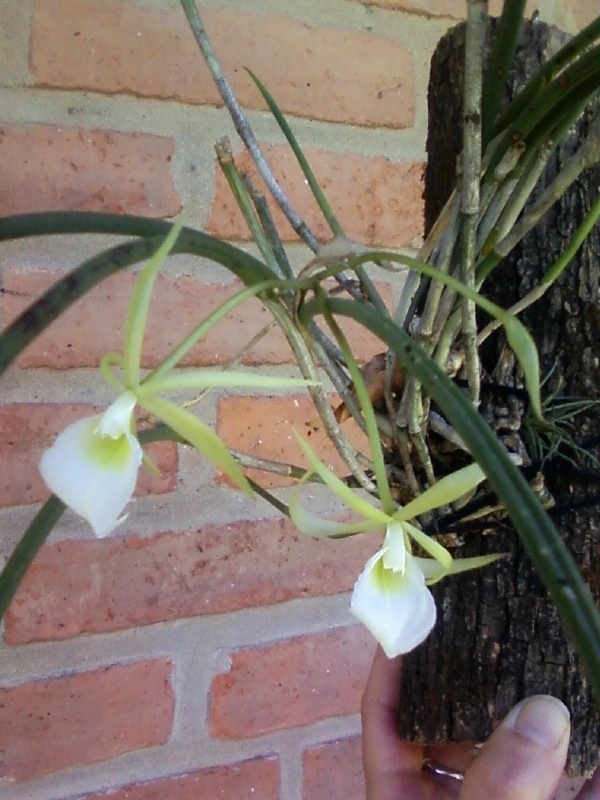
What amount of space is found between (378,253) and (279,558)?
0.36 m

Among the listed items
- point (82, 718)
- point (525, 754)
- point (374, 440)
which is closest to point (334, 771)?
point (82, 718)

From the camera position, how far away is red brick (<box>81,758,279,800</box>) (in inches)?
19.5

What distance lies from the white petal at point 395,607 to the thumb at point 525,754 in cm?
10

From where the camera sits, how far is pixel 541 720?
0.89ft

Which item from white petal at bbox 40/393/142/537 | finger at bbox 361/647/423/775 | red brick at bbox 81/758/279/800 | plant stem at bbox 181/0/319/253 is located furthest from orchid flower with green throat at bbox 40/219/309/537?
red brick at bbox 81/758/279/800

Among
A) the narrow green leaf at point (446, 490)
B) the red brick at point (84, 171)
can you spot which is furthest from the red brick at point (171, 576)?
the narrow green leaf at point (446, 490)

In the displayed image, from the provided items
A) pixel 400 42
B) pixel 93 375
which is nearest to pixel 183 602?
pixel 93 375

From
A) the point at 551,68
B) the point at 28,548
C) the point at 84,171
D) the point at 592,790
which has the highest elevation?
the point at 84,171

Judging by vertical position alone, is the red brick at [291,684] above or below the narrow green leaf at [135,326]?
below

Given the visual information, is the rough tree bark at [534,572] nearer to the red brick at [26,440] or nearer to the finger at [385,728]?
the finger at [385,728]

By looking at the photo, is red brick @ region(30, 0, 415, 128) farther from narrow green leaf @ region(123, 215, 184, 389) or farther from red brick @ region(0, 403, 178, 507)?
narrow green leaf @ region(123, 215, 184, 389)

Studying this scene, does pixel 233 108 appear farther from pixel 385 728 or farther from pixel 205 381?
pixel 385 728

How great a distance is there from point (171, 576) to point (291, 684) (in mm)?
120

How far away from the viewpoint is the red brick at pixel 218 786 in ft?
1.63
